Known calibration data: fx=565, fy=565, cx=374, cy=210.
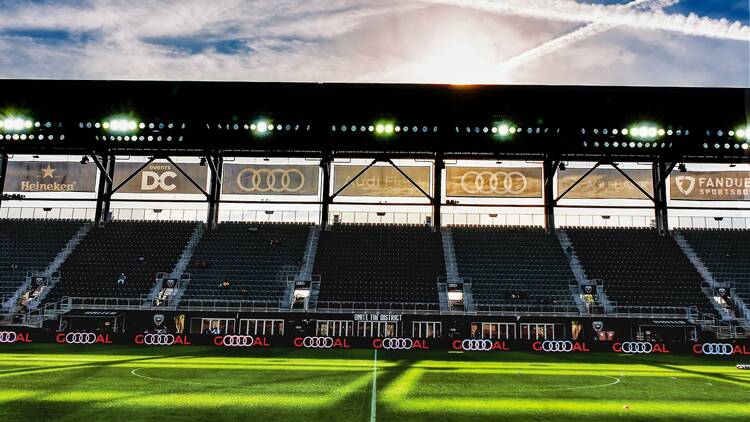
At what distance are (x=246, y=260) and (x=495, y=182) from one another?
20.1 m

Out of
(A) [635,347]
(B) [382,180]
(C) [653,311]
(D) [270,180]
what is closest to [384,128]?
(B) [382,180]

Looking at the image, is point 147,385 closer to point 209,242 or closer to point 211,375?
point 211,375

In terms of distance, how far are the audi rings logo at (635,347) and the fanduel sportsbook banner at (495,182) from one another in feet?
49.6

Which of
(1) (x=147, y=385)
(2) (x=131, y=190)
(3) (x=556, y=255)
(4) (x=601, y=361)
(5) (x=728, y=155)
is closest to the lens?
(1) (x=147, y=385)

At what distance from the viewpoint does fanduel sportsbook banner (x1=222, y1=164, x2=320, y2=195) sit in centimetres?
4447

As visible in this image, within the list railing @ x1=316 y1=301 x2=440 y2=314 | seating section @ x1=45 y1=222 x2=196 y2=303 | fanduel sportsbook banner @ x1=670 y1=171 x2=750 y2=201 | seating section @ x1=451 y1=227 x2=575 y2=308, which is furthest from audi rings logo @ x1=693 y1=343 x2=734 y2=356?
seating section @ x1=45 y1=222 x2=196 y2=303

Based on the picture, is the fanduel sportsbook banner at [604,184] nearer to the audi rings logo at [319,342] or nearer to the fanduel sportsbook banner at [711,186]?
the fanduel sportsbook banner at [711,186]

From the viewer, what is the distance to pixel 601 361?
89.1 feet

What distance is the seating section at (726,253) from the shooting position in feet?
130

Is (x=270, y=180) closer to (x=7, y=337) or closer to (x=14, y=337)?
(x=14, y=337)

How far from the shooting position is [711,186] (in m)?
44.4

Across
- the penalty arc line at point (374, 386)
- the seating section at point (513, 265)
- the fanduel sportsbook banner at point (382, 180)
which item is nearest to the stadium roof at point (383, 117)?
the fanduel sportsbook banner at point (382, 180)

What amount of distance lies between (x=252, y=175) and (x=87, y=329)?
17.1 metres

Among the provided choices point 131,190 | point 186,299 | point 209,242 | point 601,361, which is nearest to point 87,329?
point 186,299
